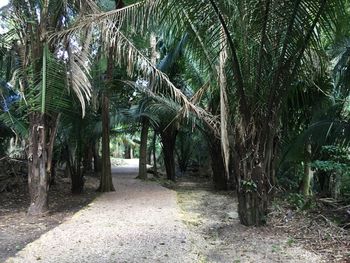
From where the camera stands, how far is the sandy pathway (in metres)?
4.84

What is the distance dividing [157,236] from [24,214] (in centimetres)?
314

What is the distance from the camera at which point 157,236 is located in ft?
19.3

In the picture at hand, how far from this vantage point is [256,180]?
6.18 metres

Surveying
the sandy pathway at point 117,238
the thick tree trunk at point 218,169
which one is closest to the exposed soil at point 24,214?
the sandy pathway at point 117,238

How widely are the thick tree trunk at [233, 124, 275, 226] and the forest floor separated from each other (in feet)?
0.74

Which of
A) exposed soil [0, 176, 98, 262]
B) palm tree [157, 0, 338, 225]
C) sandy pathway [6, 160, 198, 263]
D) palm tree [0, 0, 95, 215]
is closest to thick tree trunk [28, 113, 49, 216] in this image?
palm tree [0, 0, 95, 215]

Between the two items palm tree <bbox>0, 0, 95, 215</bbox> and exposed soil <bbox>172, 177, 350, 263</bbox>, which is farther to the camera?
palm tree <bbox>0, 0, 95, 215</bbox>

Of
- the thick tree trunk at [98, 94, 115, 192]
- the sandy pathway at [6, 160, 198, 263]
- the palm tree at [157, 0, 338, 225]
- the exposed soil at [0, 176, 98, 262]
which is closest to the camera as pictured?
the sandy pathway at [6, 160, 198, 263]

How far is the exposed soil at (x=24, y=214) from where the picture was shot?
222 inches

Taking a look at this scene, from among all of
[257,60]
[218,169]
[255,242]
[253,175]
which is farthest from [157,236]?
[218,169]

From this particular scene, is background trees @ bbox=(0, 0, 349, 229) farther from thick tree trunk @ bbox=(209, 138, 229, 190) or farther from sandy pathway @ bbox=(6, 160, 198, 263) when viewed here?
thick tree trunk @ bbox=(209, 138, 229, 190)

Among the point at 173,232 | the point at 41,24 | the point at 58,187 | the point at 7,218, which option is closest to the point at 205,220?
the point at 173,232

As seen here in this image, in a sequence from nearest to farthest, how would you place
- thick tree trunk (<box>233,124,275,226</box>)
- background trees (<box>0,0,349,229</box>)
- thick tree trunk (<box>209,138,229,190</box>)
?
background trees (<box>0,0,349,229</box>), thick tree trunk (<box>233,124,275,226</box>), thick tree trunk (<box>209,138,229,190</box>)

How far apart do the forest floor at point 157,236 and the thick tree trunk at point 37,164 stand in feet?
0.88
